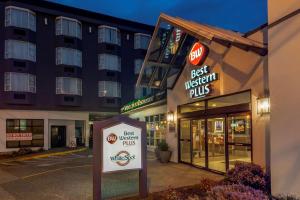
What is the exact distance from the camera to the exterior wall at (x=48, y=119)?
85.6 ft

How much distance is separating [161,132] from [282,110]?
13037 mm

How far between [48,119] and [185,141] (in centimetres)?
1826

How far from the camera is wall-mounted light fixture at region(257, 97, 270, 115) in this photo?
8891 mm

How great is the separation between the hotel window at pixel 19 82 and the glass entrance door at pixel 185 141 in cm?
1812

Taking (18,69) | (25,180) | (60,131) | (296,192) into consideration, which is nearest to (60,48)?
(18,69)

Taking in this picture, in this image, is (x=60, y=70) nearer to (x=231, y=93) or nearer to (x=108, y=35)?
(x=108, y=35)

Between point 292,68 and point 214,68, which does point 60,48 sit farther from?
point 292,68

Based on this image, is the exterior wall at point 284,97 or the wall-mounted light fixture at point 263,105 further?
the wall-mounted light fixture at point 263,105

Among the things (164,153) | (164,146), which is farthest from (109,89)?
(164,153)

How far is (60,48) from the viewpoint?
2914 cm

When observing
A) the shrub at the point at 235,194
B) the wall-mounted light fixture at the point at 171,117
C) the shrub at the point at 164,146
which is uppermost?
the wall-mounted light fixture at the point at 171,117

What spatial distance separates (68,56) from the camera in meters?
29.6

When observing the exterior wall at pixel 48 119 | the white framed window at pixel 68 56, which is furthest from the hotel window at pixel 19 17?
the exterior wall at pixel 48 119

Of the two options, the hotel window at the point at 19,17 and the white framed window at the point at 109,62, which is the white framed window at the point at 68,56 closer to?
the white framed window at the point at 109,62
